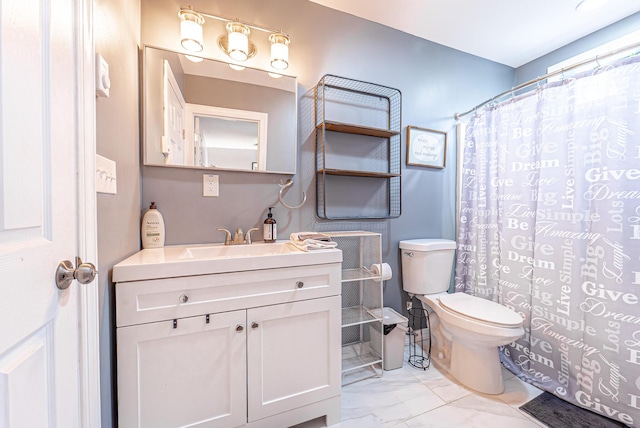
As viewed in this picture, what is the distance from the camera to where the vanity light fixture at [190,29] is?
4.30 ft

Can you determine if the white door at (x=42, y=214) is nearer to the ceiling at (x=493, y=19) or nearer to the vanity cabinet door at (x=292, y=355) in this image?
the vanity cabinet door at (x=292, y=355)

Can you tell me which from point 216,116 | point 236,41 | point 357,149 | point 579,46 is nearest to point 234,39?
point 236,41

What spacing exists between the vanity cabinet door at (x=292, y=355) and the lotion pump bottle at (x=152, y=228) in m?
0.65

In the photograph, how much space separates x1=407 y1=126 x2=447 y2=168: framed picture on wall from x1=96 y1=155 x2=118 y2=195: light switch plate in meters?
1.84

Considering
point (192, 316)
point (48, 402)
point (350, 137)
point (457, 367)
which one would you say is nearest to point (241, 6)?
point (350, 137)

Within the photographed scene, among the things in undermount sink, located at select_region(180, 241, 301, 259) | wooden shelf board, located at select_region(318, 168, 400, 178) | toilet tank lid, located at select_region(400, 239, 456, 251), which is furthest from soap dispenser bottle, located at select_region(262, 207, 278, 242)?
toilet tank lid, located at select_region(400, 239, 456, 251)

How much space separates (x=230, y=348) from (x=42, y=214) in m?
0.78

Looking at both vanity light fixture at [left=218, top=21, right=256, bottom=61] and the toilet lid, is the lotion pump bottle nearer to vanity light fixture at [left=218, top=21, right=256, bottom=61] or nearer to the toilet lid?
vanity light fixture at [left=218, top=21, right=256, bottom=61]

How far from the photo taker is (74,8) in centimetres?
64

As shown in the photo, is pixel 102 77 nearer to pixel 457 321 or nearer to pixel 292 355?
pixel 292 355

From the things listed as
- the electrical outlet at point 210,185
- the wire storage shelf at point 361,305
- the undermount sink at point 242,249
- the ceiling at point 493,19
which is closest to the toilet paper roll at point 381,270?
the wire storage shelf at point 361,305

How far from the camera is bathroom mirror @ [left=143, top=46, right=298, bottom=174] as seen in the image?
1.31 metres

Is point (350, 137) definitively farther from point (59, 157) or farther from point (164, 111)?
point (59, 157)

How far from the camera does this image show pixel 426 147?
2.06 meters
